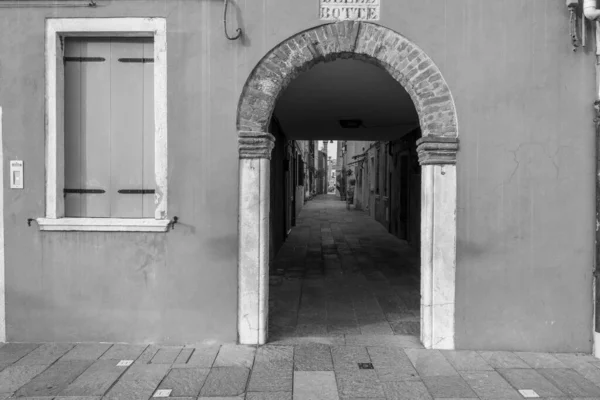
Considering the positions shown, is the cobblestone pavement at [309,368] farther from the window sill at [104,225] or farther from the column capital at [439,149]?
the column capital at [439,149]

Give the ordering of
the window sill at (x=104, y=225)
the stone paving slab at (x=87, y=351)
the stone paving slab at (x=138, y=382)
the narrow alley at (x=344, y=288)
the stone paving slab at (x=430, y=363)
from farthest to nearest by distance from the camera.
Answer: the narrow alley at (x=344, y=288), the window sill at (x=104, y=225), the stone paving slab at (x=87, y=351), the stone paving slab at (x=430, y=363), the stone paving slab at (x=138, y=382)

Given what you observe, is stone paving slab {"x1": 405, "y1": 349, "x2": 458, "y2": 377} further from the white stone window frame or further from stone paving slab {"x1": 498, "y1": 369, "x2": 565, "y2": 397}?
the white stone window frame

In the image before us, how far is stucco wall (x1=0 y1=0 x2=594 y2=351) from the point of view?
4215 mm

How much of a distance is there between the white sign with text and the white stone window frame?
177 cm

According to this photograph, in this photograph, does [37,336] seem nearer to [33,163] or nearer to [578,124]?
[33,163]

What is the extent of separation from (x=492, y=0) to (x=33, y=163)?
5.31 meters

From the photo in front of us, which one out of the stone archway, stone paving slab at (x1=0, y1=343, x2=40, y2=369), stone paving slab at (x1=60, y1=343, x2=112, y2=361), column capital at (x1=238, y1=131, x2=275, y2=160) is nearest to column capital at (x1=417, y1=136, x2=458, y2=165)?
the stone archway

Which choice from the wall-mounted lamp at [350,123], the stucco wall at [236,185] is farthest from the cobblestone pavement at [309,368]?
the wall-mounted lamp at [350,123]

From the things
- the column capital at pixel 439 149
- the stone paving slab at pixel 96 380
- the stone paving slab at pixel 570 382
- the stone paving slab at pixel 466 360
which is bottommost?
the stone paving slab at pixel 570 382

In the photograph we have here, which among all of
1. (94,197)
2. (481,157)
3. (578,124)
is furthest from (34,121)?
(578,124)

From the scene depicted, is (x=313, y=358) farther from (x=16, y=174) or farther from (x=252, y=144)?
(x=16, y=174)

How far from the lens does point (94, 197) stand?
4.50 m

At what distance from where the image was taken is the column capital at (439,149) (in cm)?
418

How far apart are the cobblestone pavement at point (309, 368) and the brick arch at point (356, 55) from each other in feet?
7.70
